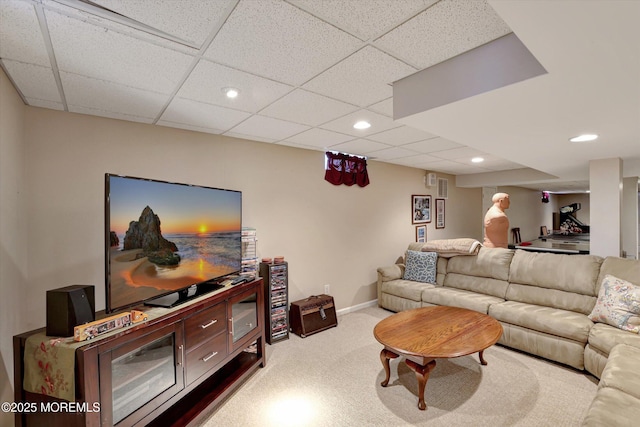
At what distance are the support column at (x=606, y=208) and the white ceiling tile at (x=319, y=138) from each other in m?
2.99

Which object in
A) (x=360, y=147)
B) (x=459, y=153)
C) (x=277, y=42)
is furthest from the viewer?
(x=459, y=153)

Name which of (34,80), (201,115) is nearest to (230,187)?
(201,115)

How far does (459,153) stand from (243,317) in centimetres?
347

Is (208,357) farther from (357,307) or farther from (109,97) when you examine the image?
(357,307)

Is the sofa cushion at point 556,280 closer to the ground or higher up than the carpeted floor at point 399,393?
higher up

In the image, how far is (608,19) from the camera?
966 mm

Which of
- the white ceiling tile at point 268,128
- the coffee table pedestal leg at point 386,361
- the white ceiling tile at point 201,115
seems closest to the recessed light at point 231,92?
the white ceiling tile at point 201,115

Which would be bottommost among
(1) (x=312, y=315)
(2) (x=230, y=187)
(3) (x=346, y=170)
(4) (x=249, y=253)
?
(1) (x=312, y=315)

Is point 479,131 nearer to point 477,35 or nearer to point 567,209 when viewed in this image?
point 477,35

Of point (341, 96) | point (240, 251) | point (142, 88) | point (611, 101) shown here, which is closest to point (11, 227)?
point (142, 88)

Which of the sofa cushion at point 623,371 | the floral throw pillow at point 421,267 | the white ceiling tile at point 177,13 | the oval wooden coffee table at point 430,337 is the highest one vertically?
the white ceiling tile at point 177,13

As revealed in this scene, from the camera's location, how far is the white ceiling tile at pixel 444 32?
4.03ft

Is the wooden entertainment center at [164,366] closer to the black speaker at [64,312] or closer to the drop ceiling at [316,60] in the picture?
the black speaker at [64,312]

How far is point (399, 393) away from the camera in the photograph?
2287 mm
